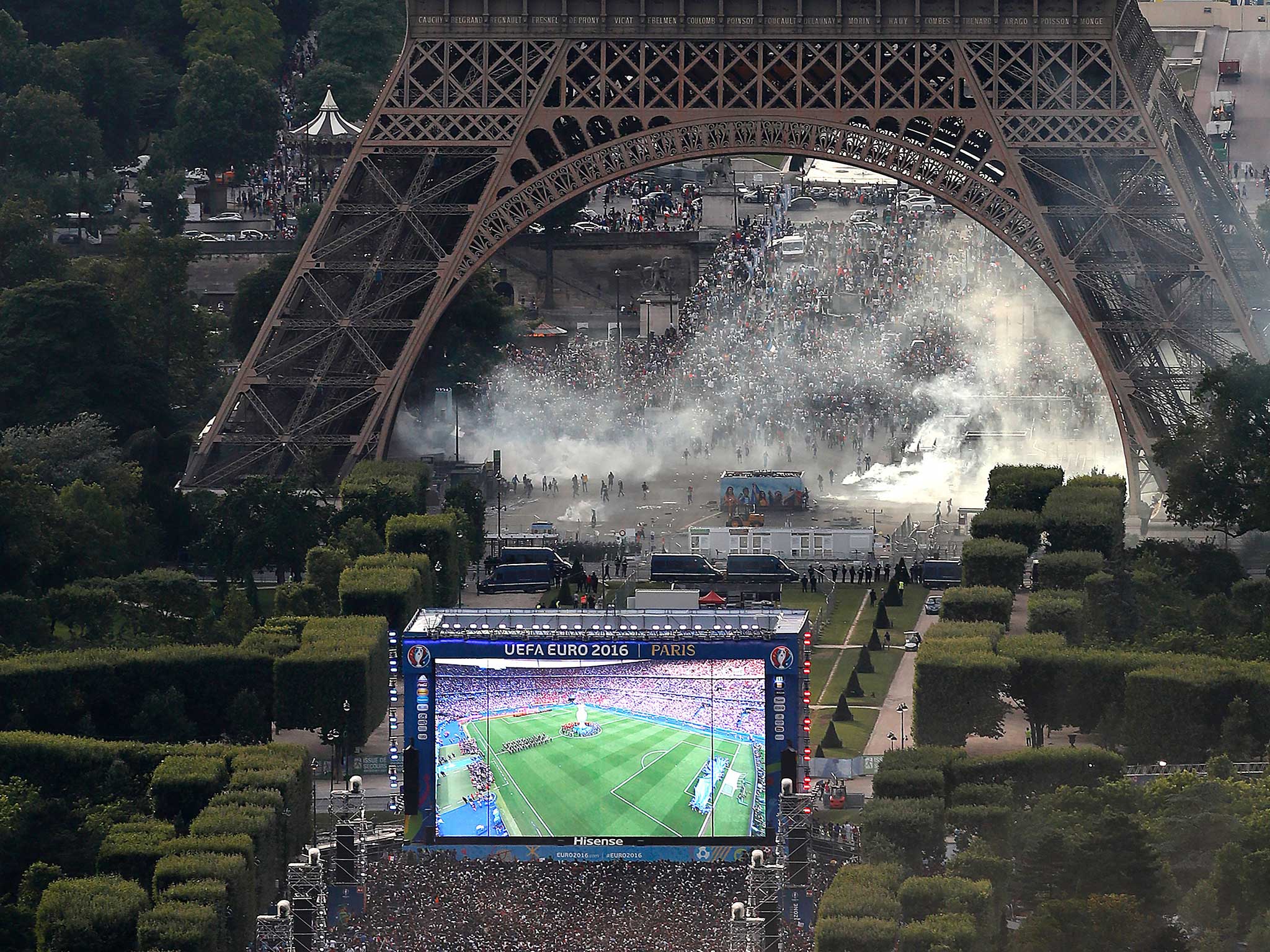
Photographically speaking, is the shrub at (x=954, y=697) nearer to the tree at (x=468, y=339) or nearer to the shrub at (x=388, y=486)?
the shrub at (x=388, y=486)

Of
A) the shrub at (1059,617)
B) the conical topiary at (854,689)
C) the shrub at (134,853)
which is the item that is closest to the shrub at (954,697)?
the conical topiary at (854,689)

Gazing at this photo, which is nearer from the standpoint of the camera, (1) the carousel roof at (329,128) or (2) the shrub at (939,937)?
(2) the shrub at (939,937)

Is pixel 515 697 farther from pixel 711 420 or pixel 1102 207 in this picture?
pixel 711 420

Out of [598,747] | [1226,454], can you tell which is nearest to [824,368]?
[1226,454]

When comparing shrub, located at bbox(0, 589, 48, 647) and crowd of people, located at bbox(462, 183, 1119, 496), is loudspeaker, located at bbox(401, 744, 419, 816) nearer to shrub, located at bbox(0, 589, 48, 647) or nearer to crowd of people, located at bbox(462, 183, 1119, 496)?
shrub, located at bbox(0, 589, 48, 647)

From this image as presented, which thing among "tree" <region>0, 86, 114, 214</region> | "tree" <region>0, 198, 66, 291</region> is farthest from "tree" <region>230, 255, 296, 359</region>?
"tree" <region>0, 86, 114, 214</region>

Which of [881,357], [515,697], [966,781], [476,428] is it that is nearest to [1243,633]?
[966,781]
